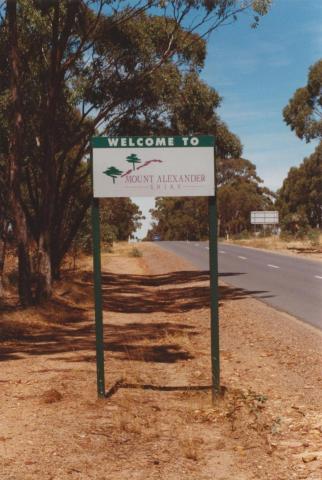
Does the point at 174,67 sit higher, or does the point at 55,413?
the point at 174,67

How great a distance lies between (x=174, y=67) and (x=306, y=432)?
13.5 metres

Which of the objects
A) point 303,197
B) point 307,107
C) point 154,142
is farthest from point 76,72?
point 303,197

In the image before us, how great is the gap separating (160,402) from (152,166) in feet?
7.72

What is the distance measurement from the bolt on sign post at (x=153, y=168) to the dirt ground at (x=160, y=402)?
1.09 metres

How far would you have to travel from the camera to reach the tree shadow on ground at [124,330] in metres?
9.05

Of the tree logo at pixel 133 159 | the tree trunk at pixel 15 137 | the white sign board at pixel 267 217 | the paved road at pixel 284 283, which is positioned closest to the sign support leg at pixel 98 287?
the tree logo at pixel 133 159

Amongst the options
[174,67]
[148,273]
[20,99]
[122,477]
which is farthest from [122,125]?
[122,477]

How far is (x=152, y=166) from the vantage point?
20.0 feet

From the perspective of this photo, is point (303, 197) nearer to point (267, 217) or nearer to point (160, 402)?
point (267, 217)

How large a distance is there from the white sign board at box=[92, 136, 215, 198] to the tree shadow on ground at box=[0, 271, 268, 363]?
3.11 m

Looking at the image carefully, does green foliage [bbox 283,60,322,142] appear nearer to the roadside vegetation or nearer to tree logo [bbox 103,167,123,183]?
the roadside vegetation

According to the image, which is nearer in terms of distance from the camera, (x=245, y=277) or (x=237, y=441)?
(x=237, y=441)

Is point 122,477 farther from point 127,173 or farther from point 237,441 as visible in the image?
point 127,173

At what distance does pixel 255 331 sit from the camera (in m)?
10.8
